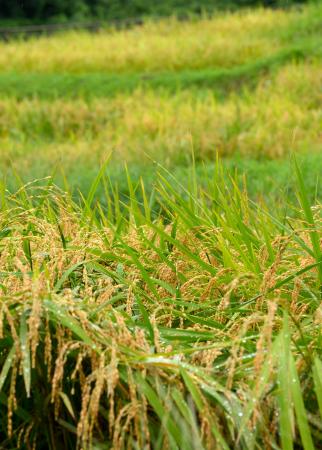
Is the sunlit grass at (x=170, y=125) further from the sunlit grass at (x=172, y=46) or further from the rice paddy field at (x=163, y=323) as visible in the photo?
the rice paddy field at (x=163, y=323)

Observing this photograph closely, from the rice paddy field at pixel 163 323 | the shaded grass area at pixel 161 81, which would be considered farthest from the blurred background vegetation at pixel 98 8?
the rice paddy field at pixel 163 323

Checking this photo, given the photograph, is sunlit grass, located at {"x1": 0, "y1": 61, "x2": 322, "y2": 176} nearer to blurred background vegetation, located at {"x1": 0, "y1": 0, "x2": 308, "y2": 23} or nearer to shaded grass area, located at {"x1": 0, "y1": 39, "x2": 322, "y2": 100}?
shaded grass area, located at {"x1": 0, "y1": 39, "x2": 322, "y2": 100}

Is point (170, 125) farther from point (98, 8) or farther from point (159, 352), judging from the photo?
point (98, 8)

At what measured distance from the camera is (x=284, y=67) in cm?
1271

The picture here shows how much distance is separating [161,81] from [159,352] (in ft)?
38.4

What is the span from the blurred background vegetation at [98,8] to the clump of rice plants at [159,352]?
72.9ft

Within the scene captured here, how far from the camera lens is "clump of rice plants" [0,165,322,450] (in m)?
2.14

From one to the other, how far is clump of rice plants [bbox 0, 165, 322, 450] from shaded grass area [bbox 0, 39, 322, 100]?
1007 cm

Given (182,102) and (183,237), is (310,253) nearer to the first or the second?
(183,237)

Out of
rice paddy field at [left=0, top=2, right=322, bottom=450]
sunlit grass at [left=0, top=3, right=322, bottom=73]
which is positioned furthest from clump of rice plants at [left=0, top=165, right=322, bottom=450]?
sunlit grass at [left=0, top=3, right=322, bottom=73]

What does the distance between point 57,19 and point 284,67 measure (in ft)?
43.3

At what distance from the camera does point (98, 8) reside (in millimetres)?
25703

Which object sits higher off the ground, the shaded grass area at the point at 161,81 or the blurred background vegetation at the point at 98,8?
the shaded grass area at the point at 161,81

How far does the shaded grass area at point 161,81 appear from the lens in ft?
43.6
